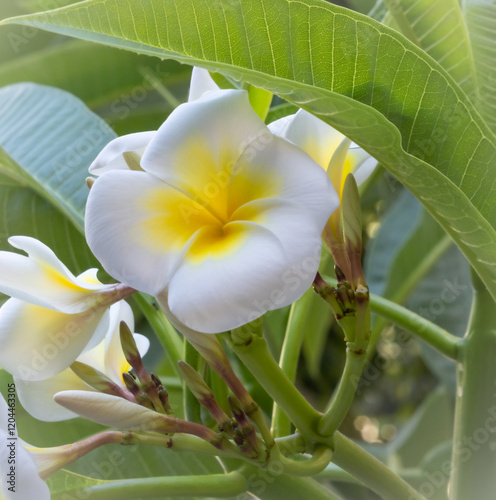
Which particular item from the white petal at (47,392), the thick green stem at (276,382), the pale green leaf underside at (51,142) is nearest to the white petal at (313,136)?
the thick green stem at (276,382)

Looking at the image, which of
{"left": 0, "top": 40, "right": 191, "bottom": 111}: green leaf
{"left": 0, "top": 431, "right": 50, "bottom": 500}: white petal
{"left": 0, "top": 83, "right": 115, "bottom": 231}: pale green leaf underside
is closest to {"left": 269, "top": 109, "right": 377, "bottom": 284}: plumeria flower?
{"left": 0, "top": 431, "right": 50, "bottom": 500}: white petal

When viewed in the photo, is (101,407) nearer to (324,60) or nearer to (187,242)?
(187,242)

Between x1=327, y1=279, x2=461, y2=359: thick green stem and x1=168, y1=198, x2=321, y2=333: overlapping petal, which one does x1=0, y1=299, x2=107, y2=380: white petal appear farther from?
x1=327, y1=279, x2=461, y2=359: thick green stem

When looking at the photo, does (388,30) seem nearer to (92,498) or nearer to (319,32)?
(319,32)

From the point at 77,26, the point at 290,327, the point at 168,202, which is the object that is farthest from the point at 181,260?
the point at 290,327

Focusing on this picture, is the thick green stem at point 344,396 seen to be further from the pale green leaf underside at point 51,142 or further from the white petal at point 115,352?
the pale green leaf underside at point 51,142

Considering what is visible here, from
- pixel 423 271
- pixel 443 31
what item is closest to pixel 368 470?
pixel 443 31
